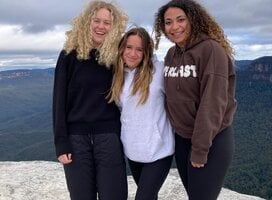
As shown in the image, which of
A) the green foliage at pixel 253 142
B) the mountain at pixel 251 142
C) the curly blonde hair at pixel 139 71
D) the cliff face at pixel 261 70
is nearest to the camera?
the curly blonde hair at pixel 139 71

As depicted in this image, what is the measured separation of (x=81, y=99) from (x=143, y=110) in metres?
0.58

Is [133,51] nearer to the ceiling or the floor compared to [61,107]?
nearer to the ceiling

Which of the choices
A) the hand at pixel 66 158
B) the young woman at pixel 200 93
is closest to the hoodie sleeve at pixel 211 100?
the young woman at pixel 200 93

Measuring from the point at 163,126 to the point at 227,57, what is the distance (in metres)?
0.89

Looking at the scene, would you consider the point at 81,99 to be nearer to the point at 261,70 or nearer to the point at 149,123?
the point at 149,123

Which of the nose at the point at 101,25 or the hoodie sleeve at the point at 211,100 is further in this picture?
the nose at the point at 101,25

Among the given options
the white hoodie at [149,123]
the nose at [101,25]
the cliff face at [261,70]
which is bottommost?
the cliff face at [261,70]

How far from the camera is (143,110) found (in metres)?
3.77

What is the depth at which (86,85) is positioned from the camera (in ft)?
12.3

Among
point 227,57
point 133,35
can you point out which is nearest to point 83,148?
point 133,35

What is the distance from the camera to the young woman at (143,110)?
375 centimetres

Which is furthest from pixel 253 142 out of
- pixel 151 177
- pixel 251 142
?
pixel 151 177

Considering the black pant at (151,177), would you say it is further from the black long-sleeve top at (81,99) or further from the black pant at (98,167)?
the black long-sleeve top at (81,99)

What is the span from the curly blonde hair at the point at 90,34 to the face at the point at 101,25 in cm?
4
